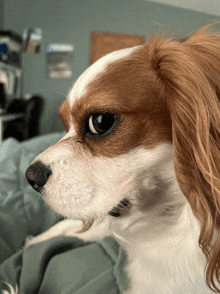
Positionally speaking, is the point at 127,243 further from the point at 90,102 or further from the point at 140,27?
the point at 140,27

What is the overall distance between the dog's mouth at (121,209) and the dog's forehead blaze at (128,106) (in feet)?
0.34

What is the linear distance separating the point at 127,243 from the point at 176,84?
0.42 m

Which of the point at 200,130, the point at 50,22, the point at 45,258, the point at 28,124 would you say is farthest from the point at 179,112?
the point at 50,22

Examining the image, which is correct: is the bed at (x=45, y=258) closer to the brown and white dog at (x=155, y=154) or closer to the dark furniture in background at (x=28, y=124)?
the brown and white dog at (x=155, y=154)

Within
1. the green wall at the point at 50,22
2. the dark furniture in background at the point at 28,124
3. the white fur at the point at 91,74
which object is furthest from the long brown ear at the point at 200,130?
the green wall at the point at 50,22

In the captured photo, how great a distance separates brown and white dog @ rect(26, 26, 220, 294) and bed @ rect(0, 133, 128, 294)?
0.29ft

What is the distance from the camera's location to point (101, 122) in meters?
0.52

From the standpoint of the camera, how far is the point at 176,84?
0.53 meters

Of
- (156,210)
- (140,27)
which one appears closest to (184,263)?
(156,210)

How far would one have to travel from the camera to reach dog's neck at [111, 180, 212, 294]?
0.57m

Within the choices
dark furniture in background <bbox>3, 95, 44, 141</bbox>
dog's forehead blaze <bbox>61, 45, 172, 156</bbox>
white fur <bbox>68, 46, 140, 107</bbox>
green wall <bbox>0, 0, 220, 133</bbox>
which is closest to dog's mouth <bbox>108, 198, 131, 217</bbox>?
dog's forehead blaze <bbox>61, 45, 172, 156</bbox>

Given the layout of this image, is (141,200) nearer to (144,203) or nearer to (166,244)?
A: (144,203)

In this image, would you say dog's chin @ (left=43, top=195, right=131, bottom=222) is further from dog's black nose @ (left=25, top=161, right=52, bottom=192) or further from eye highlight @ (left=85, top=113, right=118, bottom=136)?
eye highlight @ (left=85, top=113, right=118, bottom=136)

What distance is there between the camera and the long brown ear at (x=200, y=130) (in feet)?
1.58
